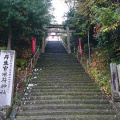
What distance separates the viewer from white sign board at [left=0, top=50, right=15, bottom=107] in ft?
25.8

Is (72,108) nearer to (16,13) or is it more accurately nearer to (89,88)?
(89,88)

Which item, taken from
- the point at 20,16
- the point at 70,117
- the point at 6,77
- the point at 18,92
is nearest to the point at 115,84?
the point at 70,117

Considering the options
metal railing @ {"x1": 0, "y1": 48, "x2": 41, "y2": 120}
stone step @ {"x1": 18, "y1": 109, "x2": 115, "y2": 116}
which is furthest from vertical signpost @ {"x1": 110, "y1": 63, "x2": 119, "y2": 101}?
metal railing @ {"x1": 0, "y1": 48, "x2": 41, "y2": 120}

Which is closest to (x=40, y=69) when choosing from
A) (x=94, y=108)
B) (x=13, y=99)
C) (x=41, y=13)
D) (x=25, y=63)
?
(x=25, y=63)

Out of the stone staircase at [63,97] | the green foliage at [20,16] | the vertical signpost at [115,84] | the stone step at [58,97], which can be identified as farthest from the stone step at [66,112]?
the green foliage at [20,16]

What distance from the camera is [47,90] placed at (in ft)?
31.7

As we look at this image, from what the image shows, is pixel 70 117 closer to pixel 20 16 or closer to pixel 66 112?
pixel 66 112

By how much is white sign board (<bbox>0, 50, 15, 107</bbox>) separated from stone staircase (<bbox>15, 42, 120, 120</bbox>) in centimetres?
69

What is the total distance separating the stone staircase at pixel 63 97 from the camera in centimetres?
766

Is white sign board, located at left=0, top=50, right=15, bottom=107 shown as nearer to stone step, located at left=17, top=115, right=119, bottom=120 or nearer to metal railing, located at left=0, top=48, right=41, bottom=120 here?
metal railing, located at left=0, top=48, right=41, bottom=120

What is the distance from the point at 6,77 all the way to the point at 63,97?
8.52ft

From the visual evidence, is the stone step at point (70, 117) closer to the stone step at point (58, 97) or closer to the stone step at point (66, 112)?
the stone step at point (66, 112)

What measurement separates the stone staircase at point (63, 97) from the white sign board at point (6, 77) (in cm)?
69

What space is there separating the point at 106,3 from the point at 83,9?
3.24m
